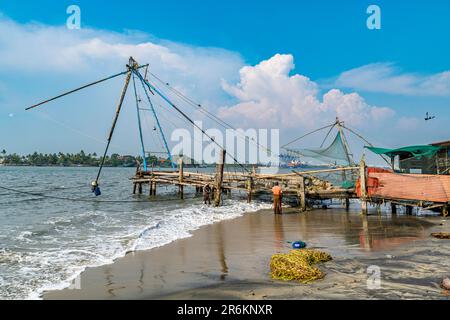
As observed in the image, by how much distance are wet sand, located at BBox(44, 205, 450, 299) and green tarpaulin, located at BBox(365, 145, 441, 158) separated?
541 cm

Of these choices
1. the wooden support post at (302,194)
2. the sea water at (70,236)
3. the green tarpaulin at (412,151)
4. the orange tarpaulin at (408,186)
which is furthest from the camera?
the wooden support post at (302,194)

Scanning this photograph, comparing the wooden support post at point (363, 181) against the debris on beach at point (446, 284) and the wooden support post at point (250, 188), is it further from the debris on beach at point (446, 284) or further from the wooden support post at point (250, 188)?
the debris on beach at point (446, 284)

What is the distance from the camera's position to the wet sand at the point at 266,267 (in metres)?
6.18

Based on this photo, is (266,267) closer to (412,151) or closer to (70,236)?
(70,236)

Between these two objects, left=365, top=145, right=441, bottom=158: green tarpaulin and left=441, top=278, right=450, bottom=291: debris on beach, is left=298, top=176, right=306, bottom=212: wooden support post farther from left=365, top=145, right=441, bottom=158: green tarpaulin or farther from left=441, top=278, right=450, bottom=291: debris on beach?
left=441, top=278, right=450, bottom=291: debris on beach

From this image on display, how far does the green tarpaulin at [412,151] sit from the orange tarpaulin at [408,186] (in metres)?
2.11

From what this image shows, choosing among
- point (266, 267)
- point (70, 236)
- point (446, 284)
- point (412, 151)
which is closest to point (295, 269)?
point (266, 267)

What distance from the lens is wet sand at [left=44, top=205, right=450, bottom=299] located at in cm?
618

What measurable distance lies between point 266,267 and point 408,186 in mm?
11633

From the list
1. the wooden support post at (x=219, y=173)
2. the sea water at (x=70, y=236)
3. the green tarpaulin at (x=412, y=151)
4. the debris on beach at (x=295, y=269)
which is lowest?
the sea water at (x=70, y=236)

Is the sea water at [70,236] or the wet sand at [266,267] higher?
the wet sand at [266,267]

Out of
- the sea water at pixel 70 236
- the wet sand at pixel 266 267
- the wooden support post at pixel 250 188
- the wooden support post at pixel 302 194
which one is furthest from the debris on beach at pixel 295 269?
the wooden support post at pixel 250 188

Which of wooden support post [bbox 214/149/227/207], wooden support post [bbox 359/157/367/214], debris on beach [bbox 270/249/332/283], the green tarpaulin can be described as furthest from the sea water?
the green tarpaulin

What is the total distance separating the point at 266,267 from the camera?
26.0ft
